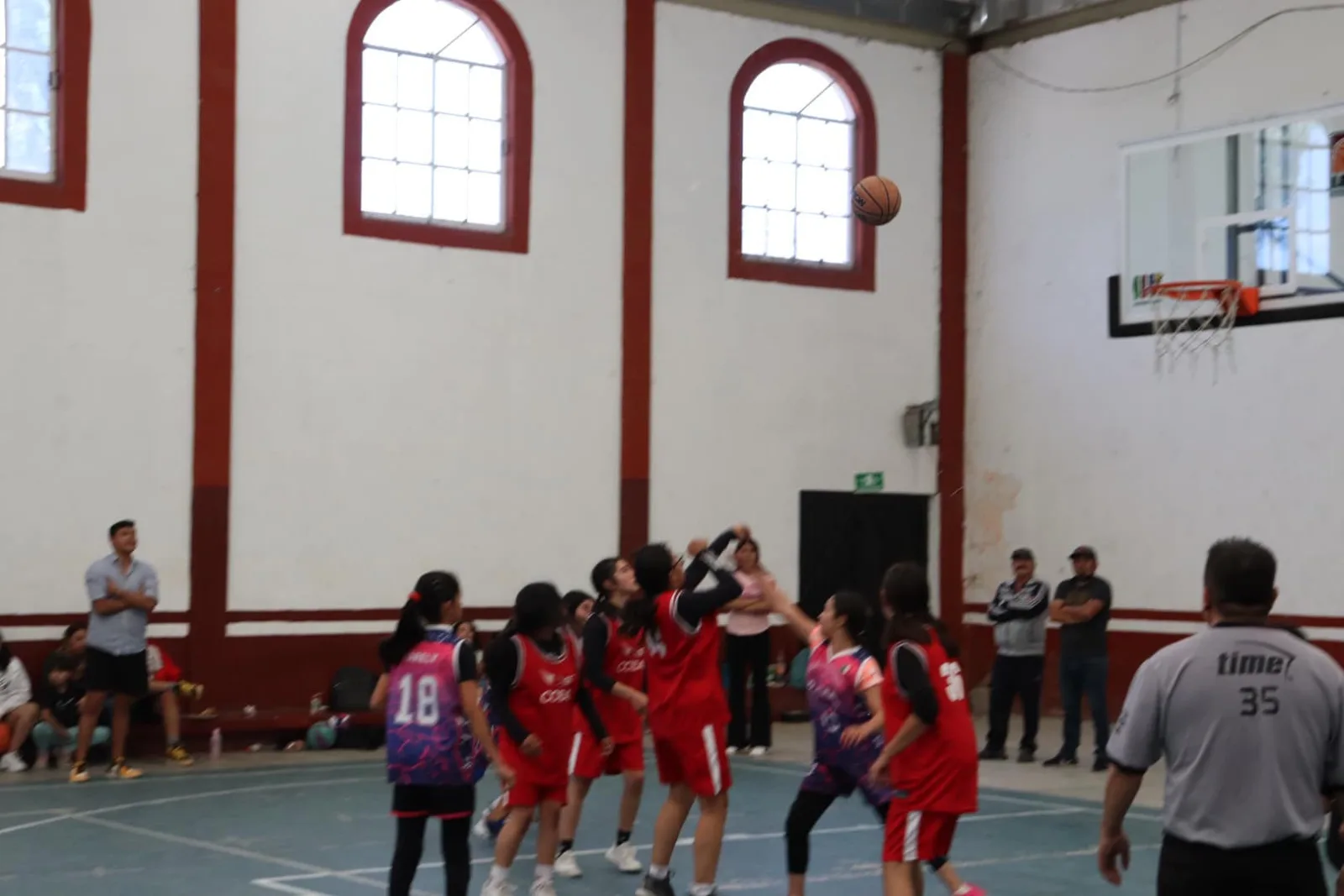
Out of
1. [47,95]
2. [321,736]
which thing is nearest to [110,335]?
[47,95]

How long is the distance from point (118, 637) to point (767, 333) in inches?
309

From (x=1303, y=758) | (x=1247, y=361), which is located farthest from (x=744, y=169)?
(x=1303, y=758)

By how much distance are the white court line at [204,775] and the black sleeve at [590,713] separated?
228 inches

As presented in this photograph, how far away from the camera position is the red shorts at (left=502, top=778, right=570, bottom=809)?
873 centimetres

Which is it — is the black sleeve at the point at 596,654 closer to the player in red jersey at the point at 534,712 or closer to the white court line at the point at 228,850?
the player in red jersey at the point at 534,712

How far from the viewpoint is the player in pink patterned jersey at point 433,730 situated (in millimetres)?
7582

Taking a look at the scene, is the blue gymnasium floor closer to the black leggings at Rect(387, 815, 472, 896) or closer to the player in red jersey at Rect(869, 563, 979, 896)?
the black leggings at Rect(387, 815, 472, 896)

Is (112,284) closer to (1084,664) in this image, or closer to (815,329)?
(815,329)

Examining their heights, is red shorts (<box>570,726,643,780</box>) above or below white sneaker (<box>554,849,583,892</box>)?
above

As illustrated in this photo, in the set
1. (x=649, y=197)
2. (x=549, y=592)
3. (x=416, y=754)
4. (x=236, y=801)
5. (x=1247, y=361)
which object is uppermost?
(x=649, y=197)

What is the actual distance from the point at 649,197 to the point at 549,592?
10.6 metres

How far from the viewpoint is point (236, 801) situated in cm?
1298

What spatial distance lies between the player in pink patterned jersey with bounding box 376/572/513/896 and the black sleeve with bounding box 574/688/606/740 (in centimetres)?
139

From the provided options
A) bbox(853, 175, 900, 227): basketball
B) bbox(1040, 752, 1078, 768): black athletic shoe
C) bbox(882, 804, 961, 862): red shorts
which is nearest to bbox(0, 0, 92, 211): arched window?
bbox(853, 175, 900, 227): basketball
